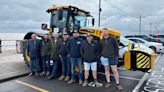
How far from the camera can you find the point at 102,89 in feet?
21.9

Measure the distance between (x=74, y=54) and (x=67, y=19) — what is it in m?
2.42

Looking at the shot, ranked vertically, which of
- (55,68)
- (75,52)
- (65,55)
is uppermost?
(75,52)

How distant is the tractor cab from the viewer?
29.5 feet

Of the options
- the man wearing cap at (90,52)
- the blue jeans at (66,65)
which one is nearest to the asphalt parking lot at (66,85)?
the blue jeans at (66,65)

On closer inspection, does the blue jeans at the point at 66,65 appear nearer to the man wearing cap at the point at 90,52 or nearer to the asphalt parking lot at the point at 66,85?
the asphalt parking lot at the point at 66,85

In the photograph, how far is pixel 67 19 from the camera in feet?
29.5

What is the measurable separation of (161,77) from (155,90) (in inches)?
87.8

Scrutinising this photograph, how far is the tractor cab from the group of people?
1.21 m

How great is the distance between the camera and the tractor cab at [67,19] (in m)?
8.98

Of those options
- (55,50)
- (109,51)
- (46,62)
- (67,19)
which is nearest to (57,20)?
(67,19)

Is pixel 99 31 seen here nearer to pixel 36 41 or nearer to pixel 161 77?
pixel 36 41

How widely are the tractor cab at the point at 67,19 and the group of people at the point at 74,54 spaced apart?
1.21m

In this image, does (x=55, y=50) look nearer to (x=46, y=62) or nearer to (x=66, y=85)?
(x=46, y=62)

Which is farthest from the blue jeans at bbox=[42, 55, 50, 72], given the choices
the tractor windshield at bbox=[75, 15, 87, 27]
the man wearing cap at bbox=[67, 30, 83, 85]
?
the tractor windshield at bbox=[75, 15, 87, 27]
